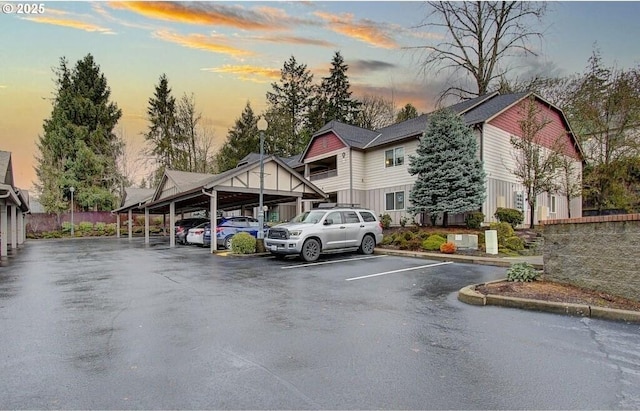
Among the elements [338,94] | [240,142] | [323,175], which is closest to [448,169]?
[323,175]

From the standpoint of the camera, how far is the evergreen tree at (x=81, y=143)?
40406 mm

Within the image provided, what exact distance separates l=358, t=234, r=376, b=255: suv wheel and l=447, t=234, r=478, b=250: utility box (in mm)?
3088

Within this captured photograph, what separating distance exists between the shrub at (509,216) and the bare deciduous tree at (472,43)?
13966 millimetres

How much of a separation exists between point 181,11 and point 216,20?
1.70 m

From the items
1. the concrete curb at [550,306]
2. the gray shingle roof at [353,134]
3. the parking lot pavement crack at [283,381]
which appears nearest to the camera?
the parking lot pavement crack at [283,381]

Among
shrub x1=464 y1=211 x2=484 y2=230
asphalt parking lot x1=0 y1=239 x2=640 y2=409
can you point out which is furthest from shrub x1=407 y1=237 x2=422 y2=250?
asphalt parking lot x1=0 y1=239 x2=640 y2=409

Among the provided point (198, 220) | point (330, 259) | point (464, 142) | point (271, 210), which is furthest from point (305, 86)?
point (330, 259)

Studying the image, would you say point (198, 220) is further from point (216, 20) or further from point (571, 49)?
point (571, 49)

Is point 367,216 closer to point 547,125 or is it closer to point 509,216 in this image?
point 509,216

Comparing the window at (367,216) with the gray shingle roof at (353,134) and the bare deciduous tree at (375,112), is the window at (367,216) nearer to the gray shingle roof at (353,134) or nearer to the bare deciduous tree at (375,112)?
the gray shingle roof at (353,134)

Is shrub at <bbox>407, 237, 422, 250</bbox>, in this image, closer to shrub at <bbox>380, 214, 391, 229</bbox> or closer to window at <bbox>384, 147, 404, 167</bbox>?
shrub at <bbox>380, 214, 391, 229</bbox>

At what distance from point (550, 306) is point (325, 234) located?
7847 millimetres

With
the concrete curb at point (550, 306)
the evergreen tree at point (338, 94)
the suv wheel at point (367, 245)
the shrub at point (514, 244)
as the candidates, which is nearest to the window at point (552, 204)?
the shrub at point (514, 244)

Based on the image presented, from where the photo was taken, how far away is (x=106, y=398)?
125 inches
